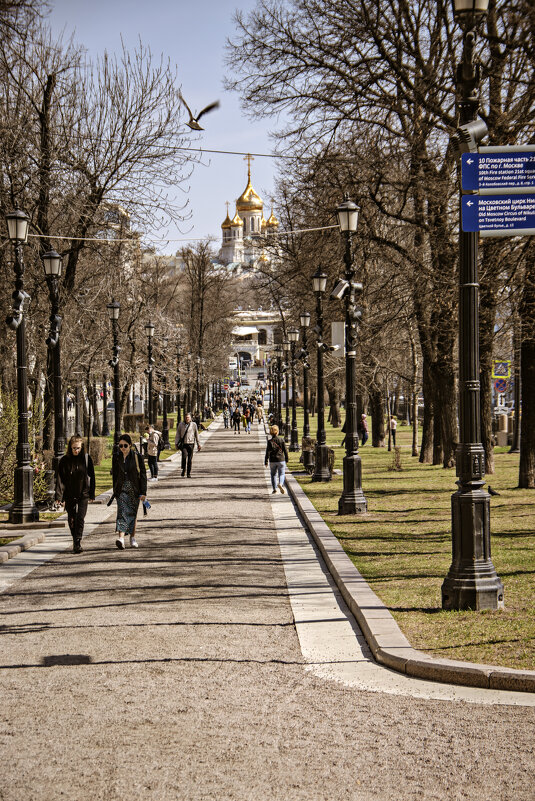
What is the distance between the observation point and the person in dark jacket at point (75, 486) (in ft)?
49.2

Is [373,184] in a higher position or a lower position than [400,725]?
higher

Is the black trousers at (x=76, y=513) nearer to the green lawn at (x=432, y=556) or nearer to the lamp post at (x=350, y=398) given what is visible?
the green lawn at (x=432, y=556)

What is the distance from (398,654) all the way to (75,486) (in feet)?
26.9

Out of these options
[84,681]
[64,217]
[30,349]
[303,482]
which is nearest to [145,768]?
[84,681]

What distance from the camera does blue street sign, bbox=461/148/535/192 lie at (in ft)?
31.5

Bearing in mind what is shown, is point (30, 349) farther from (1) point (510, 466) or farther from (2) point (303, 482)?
(1) point (510, 466)

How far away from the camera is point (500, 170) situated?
9672mm

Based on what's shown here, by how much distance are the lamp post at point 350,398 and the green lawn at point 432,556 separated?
12.5 inches

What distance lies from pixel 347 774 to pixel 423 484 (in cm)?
1899

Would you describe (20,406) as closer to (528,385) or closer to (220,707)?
(528,385)

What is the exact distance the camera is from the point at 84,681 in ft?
24.6

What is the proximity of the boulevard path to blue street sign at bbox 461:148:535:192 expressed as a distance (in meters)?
4.18

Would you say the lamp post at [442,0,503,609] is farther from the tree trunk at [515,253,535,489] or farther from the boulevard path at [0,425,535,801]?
the tree trunk at [515,253,535,489]

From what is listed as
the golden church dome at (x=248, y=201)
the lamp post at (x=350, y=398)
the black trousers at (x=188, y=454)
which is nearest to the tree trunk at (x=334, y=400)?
the black trousers at (x=188, y=454)
